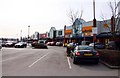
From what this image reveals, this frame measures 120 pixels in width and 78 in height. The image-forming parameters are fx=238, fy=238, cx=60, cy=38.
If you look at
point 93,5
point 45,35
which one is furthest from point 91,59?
point 45,35

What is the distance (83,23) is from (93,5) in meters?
36.1

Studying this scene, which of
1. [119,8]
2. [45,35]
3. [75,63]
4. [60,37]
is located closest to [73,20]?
[119,8]

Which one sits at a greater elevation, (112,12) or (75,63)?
(112,12)

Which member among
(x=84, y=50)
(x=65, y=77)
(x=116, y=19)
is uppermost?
(x=116, y=19)

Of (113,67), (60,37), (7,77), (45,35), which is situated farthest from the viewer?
(45,35)

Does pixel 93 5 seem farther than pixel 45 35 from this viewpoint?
No

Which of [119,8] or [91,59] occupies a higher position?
[119,8]

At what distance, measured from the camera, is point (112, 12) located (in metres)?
28.0

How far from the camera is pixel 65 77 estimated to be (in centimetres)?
1127

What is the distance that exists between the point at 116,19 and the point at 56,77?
1850 cm

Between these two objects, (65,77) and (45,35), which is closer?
(65,77)

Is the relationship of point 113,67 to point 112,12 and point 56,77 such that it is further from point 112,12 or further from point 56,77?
point 112,12

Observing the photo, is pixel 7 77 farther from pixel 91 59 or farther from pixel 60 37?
pixel 60 37

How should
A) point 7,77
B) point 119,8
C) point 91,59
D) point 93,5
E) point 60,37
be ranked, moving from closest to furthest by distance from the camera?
point 7,77
point 91,59
point 93,5
point 119,8
point 60,37
